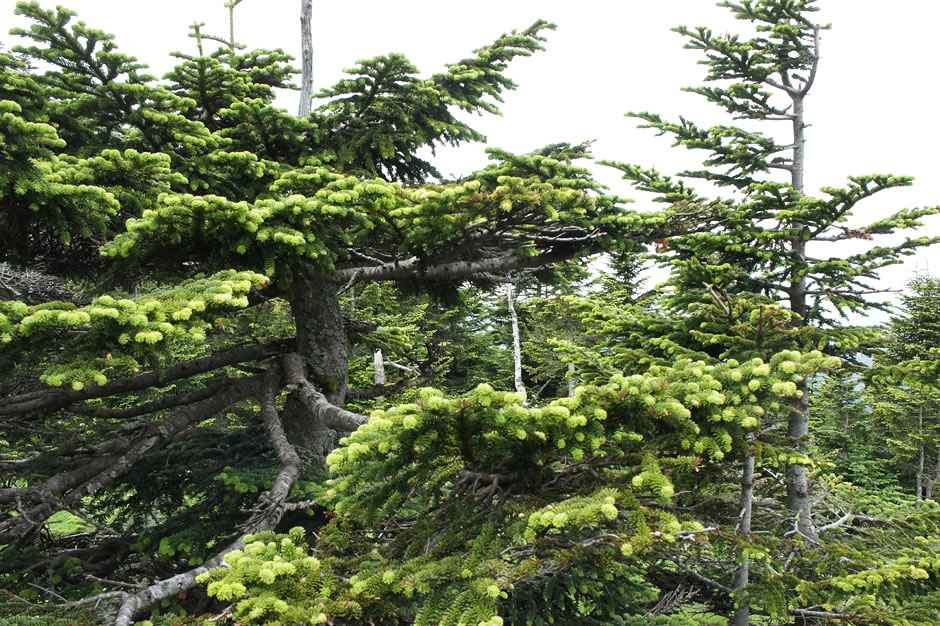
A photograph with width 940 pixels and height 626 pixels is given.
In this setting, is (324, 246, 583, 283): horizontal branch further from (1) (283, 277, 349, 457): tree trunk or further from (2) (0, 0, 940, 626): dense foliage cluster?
(1) (283, 277, 349, 457): tree trunk

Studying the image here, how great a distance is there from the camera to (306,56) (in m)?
7.71

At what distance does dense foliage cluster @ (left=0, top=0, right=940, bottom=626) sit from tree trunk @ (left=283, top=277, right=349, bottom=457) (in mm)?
39

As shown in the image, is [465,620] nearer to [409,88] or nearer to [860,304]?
[409,88]

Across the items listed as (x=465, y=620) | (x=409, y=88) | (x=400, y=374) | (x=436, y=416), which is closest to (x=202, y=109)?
(x=409, y=88)

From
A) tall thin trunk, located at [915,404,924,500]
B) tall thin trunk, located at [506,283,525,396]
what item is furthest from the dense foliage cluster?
tall thin trunk, located at [915,404,924,500]

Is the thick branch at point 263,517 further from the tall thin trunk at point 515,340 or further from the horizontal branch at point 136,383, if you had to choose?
the tall thin trunk at point 515,340

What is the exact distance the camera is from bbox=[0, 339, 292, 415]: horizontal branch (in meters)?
4.41

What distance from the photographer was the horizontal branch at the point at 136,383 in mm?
4406

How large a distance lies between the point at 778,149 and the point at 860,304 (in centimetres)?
247

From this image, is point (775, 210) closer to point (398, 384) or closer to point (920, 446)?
point (398, 384)

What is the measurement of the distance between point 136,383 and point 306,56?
5.13 m

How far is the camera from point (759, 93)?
25.4ft

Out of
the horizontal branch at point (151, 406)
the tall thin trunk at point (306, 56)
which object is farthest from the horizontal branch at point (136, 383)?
the tall thin trunk at point (306, 56)

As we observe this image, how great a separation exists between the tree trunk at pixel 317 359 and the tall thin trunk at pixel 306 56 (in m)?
2.74
